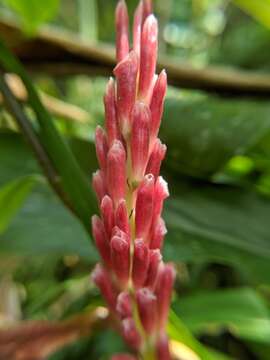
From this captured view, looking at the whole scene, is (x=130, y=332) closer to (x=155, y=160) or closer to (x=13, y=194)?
(x=155, y=160)

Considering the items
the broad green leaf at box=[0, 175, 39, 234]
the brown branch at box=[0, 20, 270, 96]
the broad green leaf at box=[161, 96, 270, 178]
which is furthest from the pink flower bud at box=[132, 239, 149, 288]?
the brown branch at box=[0, 20, 270, 96]

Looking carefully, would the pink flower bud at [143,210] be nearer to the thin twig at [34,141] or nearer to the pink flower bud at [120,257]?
the pink flower bud at [120,257]

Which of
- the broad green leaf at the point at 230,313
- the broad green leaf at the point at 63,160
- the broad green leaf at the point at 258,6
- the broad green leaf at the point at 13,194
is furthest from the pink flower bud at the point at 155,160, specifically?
the broad green leaf at the point at 230,313

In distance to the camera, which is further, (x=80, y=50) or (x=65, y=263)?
(x=65, y=263)

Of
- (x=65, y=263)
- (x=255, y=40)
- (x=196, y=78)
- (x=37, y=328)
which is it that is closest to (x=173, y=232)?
(x=37, y=328)

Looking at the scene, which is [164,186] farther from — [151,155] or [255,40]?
[255,40]

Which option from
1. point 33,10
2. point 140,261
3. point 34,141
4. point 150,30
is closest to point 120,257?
point 140,261

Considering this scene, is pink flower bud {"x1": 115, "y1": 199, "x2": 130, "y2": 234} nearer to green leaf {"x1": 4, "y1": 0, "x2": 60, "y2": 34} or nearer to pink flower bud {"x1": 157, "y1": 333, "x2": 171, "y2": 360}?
pink flower bud {"x1": 157, "y1": 333, "x2": 171, "y2": 360}
